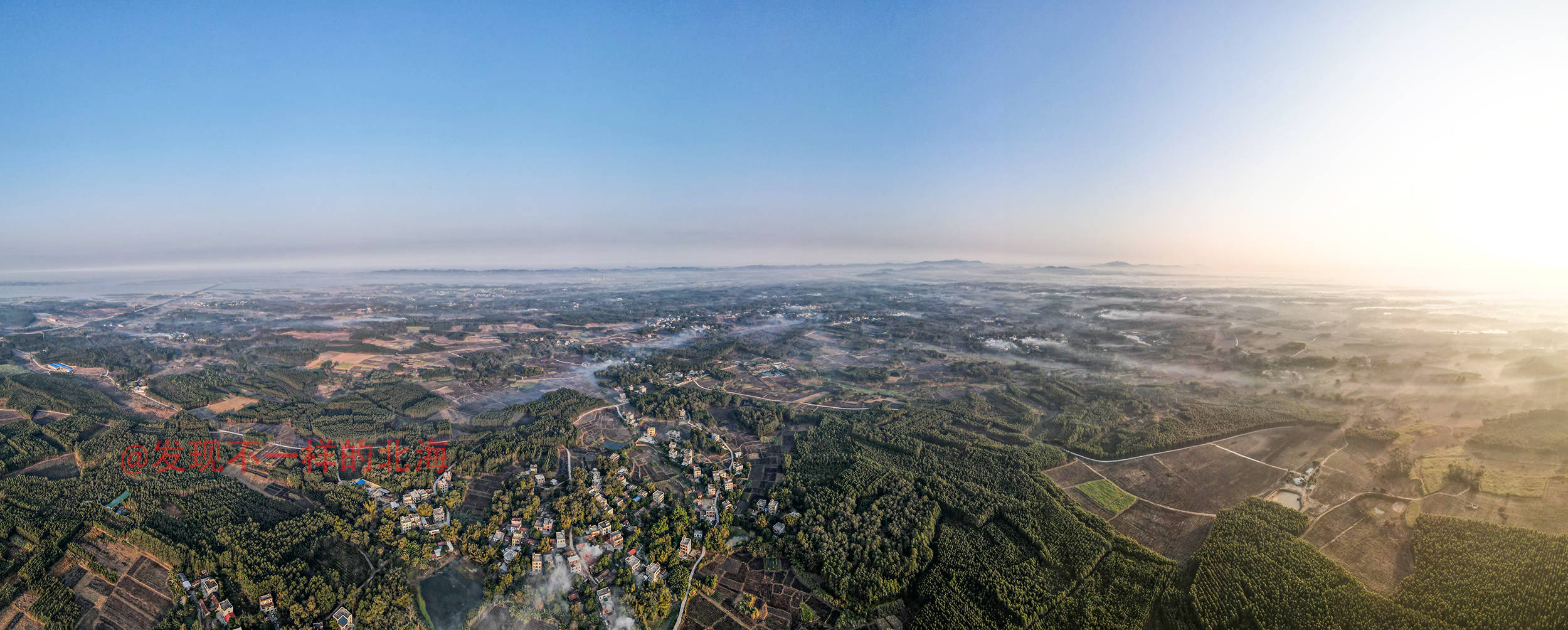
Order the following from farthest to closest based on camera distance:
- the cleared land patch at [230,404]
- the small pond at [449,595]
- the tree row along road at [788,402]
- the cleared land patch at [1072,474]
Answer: the tree row along road at [788,402] < the cleared land patch at [230,404] < the cleared land patch at [1072,474] < the small pond at [449,595]

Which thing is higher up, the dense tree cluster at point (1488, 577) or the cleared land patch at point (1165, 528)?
the dense tree cluster at point (1488, 577)

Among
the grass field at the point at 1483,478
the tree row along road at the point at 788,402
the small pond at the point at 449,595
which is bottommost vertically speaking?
the small pond at the point at 449,595

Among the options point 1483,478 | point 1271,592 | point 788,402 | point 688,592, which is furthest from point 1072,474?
point 688,592

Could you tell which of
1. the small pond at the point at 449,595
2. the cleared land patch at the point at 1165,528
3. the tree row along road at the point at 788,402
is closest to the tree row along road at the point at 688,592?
the small pond at the point at 449,595

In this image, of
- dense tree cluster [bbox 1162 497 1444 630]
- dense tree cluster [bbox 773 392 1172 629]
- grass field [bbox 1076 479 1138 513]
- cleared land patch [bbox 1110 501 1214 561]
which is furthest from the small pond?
grass field [bbox 1076 479 1138 513]

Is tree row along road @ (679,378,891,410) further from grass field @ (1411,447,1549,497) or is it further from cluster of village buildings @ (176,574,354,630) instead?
grass field @ (1411,447,1549,497)

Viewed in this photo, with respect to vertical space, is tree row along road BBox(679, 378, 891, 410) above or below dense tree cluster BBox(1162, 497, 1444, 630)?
above

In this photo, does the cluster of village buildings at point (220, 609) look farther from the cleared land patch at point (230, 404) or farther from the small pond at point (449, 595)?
the cleared land patch at point (230, 404)

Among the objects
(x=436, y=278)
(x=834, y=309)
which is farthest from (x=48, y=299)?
(x=834, y=309)

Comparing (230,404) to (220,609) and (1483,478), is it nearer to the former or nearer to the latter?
(220,609)
